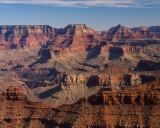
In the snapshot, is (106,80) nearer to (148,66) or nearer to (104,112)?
(148,66)

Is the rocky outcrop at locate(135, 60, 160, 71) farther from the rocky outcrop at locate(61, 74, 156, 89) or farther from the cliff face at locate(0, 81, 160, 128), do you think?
the cliff face at locate(0, 81, 160, 128)

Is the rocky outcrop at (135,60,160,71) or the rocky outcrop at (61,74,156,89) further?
the rocky outcrop at (135,60,160,71)

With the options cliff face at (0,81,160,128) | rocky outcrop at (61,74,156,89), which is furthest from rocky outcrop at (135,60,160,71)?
cliff face at (0,81,160,128)

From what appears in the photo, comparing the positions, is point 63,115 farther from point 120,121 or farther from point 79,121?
point 120,121

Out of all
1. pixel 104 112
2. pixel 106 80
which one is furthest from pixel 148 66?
pixel 104 112

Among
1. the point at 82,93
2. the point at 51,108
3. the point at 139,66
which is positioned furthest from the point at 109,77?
the point at 51,108

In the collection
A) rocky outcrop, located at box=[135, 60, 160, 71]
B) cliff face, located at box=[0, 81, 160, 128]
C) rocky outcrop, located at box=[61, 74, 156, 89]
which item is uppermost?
rocky outcrop, located at box=[135, 60, 160, 71]

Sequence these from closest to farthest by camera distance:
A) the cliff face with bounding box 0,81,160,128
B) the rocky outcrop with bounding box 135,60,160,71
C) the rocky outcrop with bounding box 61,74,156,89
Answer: the cliff face with bounding box 0,81,160,128, the rocky outcrop with bounding box 61,74,156,89, the rocky outcrop with bounding box 135,60,160,71

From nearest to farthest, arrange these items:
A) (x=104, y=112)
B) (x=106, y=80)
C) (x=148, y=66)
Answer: (x=104, y=112) < (x=106, y=80) < (x=148, y=66)
